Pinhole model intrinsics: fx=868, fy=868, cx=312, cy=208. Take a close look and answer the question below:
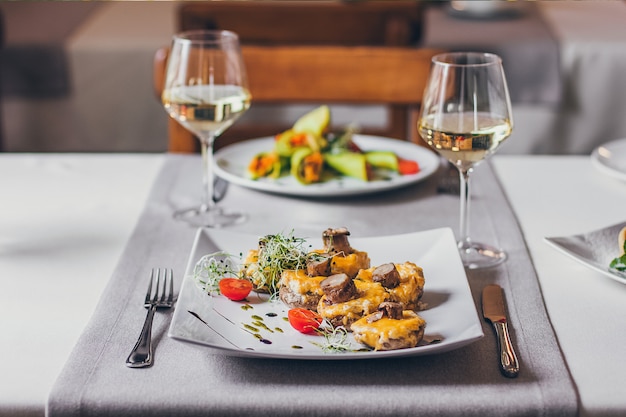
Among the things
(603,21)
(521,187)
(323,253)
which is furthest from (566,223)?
(603,21)

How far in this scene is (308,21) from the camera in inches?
90.8

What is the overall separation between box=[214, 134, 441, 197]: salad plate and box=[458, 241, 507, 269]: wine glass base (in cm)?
23

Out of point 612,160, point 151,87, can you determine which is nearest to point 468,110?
point 612,160

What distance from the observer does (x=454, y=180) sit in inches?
53.4

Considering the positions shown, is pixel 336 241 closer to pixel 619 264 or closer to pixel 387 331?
pixel 387 331

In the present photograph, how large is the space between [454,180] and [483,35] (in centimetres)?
140

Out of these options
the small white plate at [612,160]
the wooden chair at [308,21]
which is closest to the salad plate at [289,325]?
the small white plate at [612,160]

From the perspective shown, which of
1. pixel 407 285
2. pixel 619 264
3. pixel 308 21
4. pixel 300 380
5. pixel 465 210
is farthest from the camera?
pixel 308 21

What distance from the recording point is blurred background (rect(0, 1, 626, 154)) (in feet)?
8.30

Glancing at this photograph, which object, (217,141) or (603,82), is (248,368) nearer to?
(217,141)

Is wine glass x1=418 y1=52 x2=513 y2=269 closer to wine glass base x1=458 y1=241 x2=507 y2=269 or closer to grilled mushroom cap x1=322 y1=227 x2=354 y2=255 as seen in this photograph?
wine glass base x1=458 y1=241 x2=507 y2=269

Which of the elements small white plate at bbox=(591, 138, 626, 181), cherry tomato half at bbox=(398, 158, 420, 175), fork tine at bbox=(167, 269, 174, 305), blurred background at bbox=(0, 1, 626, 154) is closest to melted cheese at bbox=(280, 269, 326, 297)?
fork tine at bbox=(167, 269, 174, 305)

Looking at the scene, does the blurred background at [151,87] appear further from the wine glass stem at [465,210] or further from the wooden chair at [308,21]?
the wine glass stem at [465,210]

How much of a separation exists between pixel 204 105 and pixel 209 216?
16 cm
